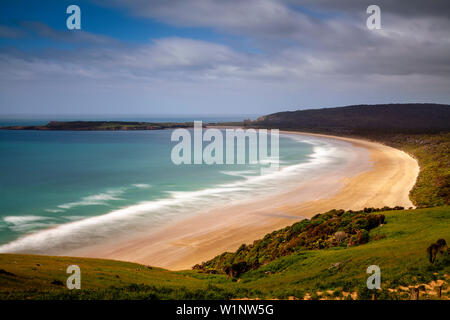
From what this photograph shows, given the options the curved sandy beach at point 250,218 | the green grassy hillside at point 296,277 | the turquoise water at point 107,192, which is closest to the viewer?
the green grassy hillside at point 296,277

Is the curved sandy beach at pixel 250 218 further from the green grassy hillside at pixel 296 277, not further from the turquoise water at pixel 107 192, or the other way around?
the green grassy hillside at pixel 296 277

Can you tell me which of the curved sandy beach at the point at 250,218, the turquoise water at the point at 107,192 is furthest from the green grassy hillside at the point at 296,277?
the turquoise water at the point at 107,192

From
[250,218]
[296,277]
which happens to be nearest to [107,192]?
[250,218]

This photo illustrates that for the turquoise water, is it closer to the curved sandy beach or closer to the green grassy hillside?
the curved sandy beach

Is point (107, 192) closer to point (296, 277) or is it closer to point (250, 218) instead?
point (250, 218)
